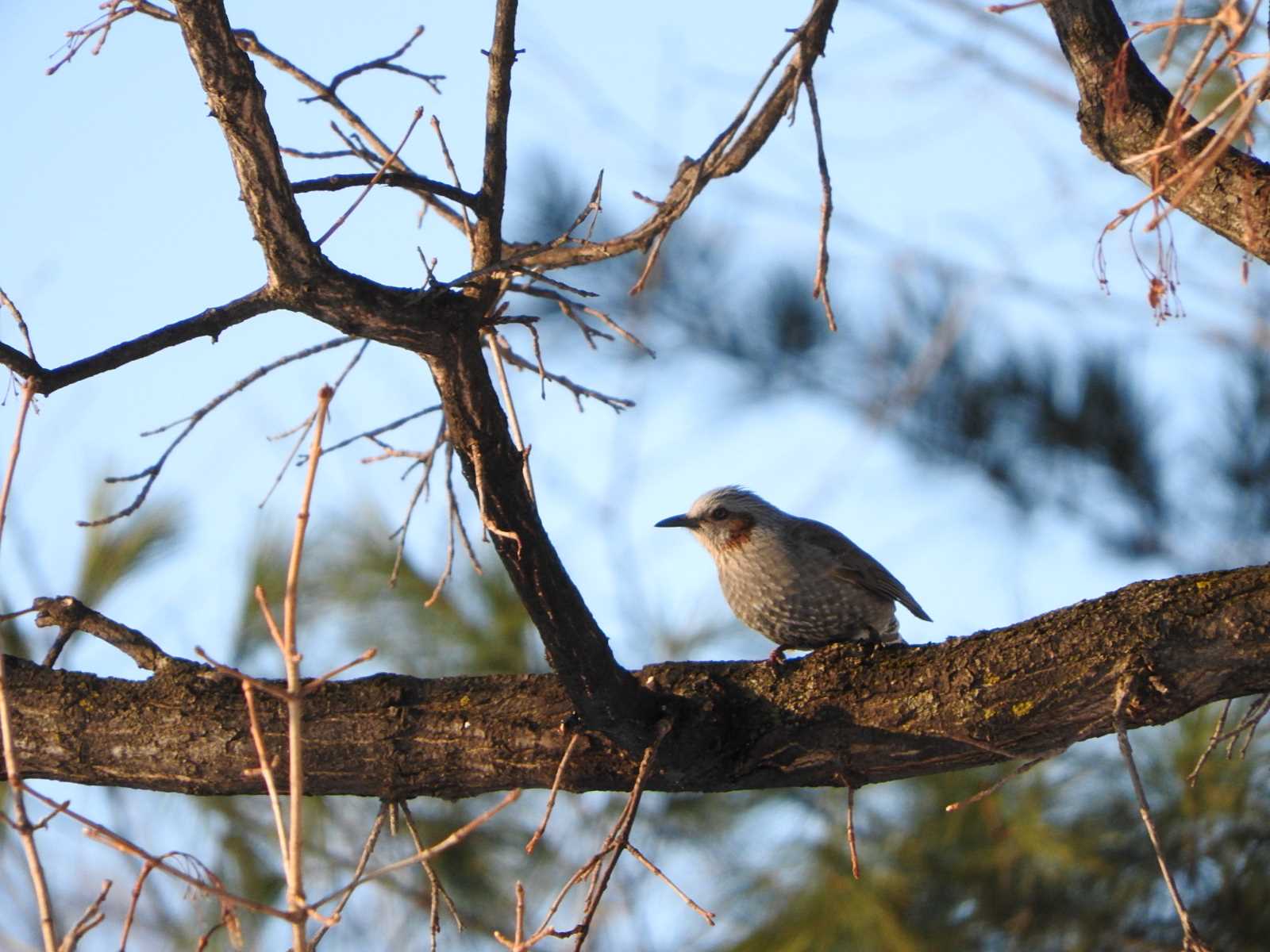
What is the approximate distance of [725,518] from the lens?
4742 millimetres

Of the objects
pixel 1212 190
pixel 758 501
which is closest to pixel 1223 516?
pixel 758 501

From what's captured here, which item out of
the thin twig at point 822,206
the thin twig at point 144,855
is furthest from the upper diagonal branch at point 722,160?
the thin twig at point 144,855

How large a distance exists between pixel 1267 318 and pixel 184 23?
6.66 m

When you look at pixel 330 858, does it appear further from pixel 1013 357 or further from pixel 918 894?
pixel 1013 357

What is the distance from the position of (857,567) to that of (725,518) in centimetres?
61

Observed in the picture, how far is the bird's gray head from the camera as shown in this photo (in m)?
4.62

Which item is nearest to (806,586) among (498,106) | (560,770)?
(560,770)

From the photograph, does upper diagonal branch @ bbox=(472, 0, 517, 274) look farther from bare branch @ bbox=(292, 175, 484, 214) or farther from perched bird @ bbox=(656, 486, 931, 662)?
perched bird @ bbox=(656, 486, 931, 662)

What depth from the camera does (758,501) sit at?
4844 millimetres

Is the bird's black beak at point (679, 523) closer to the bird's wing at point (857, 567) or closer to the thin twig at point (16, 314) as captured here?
the bird's wing at point (857, 567)

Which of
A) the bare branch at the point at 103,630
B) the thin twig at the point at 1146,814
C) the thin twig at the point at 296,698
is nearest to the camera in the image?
the thin twig at the point at 296,698

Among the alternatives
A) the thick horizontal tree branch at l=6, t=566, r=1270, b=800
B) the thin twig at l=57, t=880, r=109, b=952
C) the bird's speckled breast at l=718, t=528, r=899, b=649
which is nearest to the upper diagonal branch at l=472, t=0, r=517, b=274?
the thick horizontal tree branch at l=6, t=566, r=1270, b=800

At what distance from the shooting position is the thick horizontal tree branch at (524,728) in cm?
287

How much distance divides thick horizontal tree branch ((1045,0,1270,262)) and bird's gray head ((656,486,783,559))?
6.05 ft
